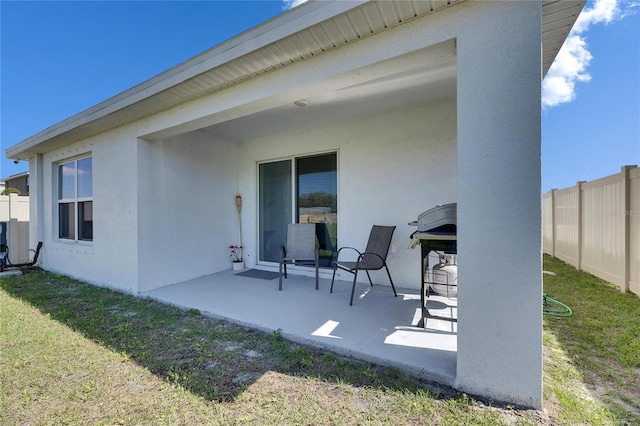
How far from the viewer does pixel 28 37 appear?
5.72 m

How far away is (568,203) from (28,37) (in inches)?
486

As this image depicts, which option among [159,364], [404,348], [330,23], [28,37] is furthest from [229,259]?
[28,37]

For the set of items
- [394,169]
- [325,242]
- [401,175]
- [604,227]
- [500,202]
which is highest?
[394,169]

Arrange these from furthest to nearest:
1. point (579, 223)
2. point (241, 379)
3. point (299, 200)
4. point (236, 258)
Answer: point (236, 258)
point (579, 223)
point (299, 200)
point (241, 379)

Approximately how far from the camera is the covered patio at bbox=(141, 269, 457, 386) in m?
2.09

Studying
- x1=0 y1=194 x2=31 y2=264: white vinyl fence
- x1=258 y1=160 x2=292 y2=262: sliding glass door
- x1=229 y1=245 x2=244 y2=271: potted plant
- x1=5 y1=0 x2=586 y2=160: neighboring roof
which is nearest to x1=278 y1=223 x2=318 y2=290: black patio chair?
x1=258 y1=160 x2=292 y2=262: sliding glass door

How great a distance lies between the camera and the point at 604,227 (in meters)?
4.40

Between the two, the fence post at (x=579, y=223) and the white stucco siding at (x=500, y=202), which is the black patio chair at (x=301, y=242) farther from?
the fence post at (x=579, y=223)

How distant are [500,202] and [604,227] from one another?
15.0 ft

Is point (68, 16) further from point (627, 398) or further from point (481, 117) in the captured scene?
point (627, 398)

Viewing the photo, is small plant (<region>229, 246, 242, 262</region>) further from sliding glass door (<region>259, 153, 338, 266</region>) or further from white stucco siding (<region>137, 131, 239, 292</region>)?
sliding glass door (<region>259, 153, 338, 266</region>)

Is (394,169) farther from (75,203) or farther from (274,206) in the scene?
(75,203)

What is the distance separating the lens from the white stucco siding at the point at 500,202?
1564mm

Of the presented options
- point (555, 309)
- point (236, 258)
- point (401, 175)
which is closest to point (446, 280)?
point (555, 309)
